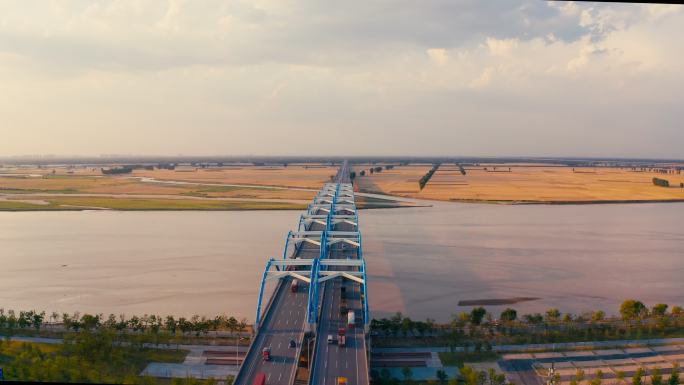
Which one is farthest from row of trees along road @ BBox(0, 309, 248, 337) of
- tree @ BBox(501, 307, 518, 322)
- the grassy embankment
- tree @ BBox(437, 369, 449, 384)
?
tree @ BBox(501, 307, 518, 322)

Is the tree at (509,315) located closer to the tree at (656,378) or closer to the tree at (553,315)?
the tree at (553,315)

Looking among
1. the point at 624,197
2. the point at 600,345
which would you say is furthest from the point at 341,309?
the point at 624,197

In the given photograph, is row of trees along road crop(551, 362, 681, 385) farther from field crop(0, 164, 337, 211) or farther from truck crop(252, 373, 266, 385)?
field crop(0, 164, 337, 211)

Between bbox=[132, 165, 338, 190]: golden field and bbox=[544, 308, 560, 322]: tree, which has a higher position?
bbox=[132, 165, 338, 190]: golden field

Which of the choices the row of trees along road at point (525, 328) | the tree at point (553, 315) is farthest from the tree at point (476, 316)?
the tree at point (553, 315)

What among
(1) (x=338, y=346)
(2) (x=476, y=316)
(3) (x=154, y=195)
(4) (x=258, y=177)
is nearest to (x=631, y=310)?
(2) (x=476, y=316)

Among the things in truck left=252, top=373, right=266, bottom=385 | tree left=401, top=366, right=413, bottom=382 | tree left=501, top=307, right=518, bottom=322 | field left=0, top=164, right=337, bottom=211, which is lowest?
tree left=401, top=366, right=413, bottom=382
